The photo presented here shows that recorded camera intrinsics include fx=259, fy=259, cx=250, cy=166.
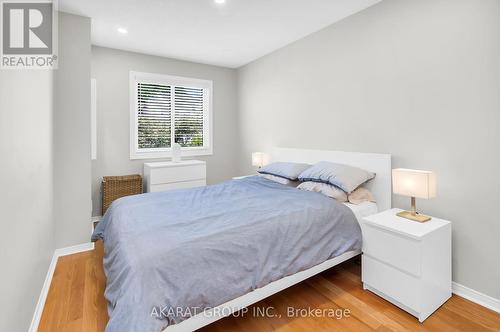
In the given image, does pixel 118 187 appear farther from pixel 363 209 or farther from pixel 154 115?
pixel 363 209

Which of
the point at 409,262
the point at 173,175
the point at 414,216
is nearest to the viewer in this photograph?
the point at 409,262

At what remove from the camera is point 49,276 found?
2.25 metres

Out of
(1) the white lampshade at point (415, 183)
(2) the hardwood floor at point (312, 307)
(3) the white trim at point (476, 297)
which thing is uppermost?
(1) the white lampshade at point (415, 183)

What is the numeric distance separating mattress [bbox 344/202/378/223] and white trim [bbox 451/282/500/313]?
2.64 ft

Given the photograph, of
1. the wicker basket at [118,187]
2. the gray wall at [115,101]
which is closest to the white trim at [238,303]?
the wicker basket at [118,187]

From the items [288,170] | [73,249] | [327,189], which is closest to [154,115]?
[73,249]

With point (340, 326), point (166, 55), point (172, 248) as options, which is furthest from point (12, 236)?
point (166, 55)

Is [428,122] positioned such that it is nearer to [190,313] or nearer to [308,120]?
[308,120]

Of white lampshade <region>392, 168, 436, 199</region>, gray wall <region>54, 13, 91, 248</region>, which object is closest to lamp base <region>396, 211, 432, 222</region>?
white lampshade <region>392, 168, 436, 199</region>

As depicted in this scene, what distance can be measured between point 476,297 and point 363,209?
0.99 meters

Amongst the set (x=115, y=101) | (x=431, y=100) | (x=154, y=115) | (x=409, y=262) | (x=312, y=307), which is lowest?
(x=312, y=307)

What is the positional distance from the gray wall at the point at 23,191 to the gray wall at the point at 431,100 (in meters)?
2.79

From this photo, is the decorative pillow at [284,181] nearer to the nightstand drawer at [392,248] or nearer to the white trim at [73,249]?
the nightstand drawer at [392,248]

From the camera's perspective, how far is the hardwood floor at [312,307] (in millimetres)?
1688
